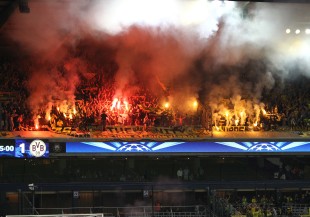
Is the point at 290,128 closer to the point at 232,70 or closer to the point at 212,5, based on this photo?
the point at 232,70

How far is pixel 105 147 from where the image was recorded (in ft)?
66.2

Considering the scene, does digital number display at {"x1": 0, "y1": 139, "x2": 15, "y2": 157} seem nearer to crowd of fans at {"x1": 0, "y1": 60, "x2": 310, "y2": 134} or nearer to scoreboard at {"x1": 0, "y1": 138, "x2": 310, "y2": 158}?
scoreboard at {"x1": 0, "y1": 138, "x2": 310, "y2": 158}

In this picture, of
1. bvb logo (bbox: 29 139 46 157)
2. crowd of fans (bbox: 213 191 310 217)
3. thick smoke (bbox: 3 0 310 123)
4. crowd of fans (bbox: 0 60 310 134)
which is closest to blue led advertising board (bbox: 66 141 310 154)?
bvb logo (bbox: 29 139 46 157)

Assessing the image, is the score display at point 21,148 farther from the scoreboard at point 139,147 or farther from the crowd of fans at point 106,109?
the crowd of fans at point 106,109

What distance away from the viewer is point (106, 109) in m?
22.1

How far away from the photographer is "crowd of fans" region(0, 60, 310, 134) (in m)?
21.5

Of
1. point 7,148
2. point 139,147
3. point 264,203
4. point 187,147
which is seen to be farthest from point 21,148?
point 264,203

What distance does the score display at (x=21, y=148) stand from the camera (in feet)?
64.1

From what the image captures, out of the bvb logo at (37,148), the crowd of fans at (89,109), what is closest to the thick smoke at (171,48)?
the crowd of fans at (89,109)

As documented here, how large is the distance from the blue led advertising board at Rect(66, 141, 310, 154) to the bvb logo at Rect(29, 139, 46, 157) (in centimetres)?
90

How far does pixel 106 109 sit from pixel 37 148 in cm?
363

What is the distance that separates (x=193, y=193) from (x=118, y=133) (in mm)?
3818

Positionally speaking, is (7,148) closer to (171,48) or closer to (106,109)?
(106,109)

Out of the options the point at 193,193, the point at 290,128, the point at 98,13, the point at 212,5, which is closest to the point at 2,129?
the point at 98,13
